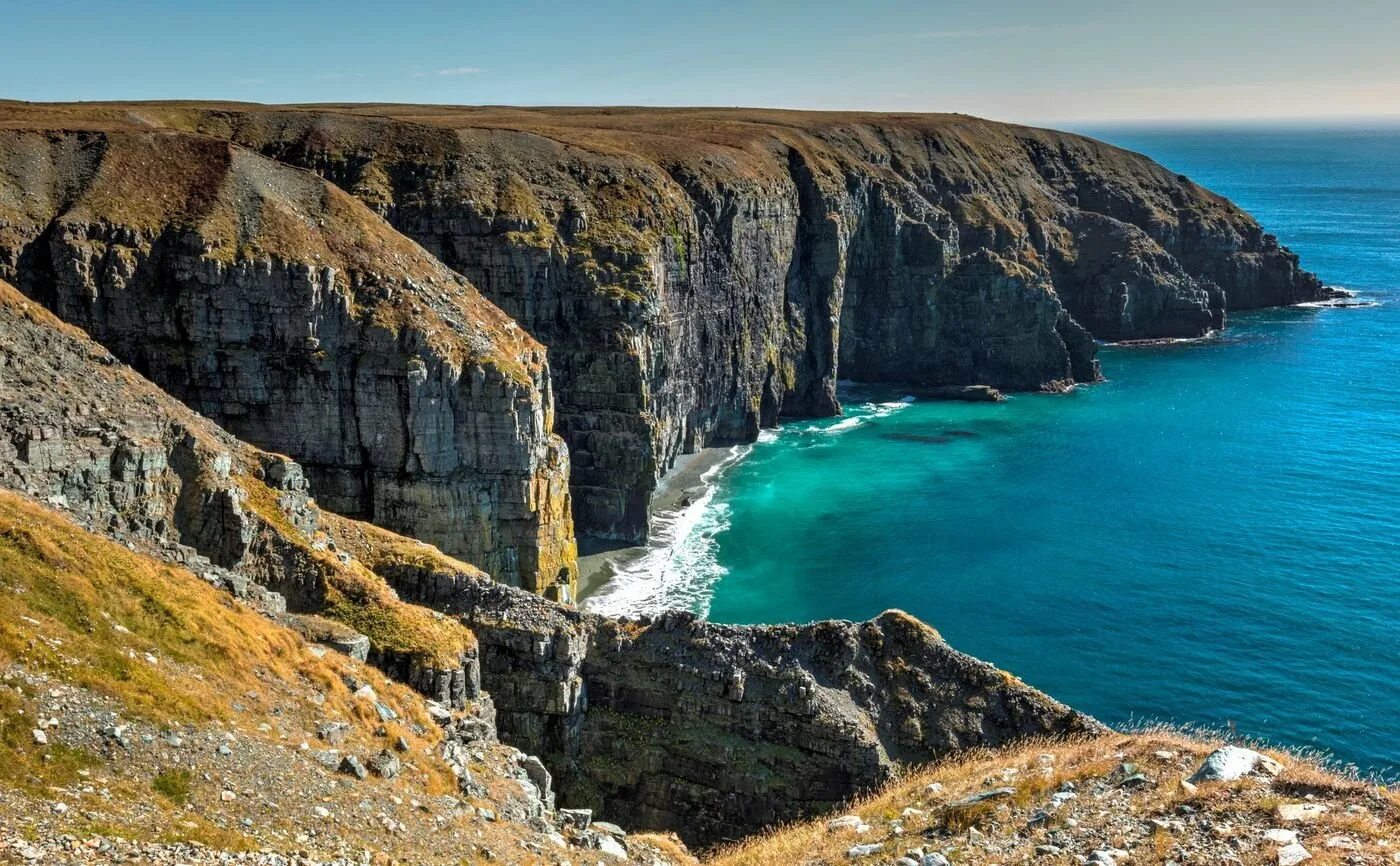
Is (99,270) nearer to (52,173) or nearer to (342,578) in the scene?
(52,173)

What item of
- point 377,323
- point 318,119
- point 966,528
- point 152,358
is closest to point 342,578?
point 377,323

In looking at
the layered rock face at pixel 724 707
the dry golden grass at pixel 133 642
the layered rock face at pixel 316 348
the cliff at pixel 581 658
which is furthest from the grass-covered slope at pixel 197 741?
the layered rock face at pixel 316 348

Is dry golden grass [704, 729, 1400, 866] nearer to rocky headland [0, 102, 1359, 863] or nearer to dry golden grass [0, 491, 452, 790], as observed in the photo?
rocky headland [0, 102, 1359, 863]

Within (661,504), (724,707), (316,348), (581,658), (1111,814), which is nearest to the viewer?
(1111,814)

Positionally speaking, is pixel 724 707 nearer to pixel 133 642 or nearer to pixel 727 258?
pixel 133 642

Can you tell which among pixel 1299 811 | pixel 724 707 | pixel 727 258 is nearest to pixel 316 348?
pixel 724 707

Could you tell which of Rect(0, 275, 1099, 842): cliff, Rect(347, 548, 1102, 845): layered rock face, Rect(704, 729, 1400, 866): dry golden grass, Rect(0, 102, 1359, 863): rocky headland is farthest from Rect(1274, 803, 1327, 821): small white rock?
Rect(347, 548, 1102, 845): layered rock face

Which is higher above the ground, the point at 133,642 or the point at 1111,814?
the point at 133,642
